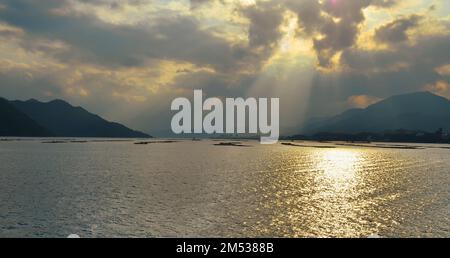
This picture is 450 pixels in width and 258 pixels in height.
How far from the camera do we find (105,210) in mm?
51125

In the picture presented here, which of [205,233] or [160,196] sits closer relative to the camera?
[205,233]

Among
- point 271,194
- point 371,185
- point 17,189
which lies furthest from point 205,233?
point 371,185

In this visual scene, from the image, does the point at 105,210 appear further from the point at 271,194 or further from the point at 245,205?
the point at 271,194

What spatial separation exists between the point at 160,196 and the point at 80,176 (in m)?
37.3

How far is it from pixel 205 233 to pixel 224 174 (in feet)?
196

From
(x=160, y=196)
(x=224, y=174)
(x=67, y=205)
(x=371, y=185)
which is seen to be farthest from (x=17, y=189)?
(x=371, y=185)
